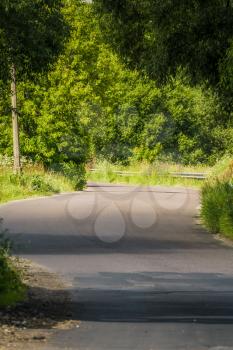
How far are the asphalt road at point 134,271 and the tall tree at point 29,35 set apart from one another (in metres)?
3.76

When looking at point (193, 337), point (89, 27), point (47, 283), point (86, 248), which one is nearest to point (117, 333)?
point (193, 337)

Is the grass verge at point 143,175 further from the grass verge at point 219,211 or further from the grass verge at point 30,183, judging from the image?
the grass verge at point 219,211

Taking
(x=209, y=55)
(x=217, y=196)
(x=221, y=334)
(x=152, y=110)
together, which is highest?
(x=152, y=110)

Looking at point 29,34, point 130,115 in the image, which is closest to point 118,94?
point 130,115

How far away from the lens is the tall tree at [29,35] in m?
18.7

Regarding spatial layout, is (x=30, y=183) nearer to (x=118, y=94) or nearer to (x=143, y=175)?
(x=143, y=175)

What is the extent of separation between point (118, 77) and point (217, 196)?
6319cm

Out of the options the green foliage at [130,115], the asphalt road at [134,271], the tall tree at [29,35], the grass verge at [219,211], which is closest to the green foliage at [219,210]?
the grass verge at [219,211]

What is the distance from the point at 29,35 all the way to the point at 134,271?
178 inches

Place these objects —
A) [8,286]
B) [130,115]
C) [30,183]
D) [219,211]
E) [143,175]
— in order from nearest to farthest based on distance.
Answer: [8,286]
[219,211]
[30,183]
[143,175]
[130,115]

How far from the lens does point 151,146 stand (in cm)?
9169

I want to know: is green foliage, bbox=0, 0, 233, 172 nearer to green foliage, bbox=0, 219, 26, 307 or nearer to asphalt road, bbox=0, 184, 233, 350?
asphalt road, bbox=0, 184, 233, 350

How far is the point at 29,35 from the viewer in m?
19.1

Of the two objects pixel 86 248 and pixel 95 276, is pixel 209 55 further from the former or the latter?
pixel 95 276
